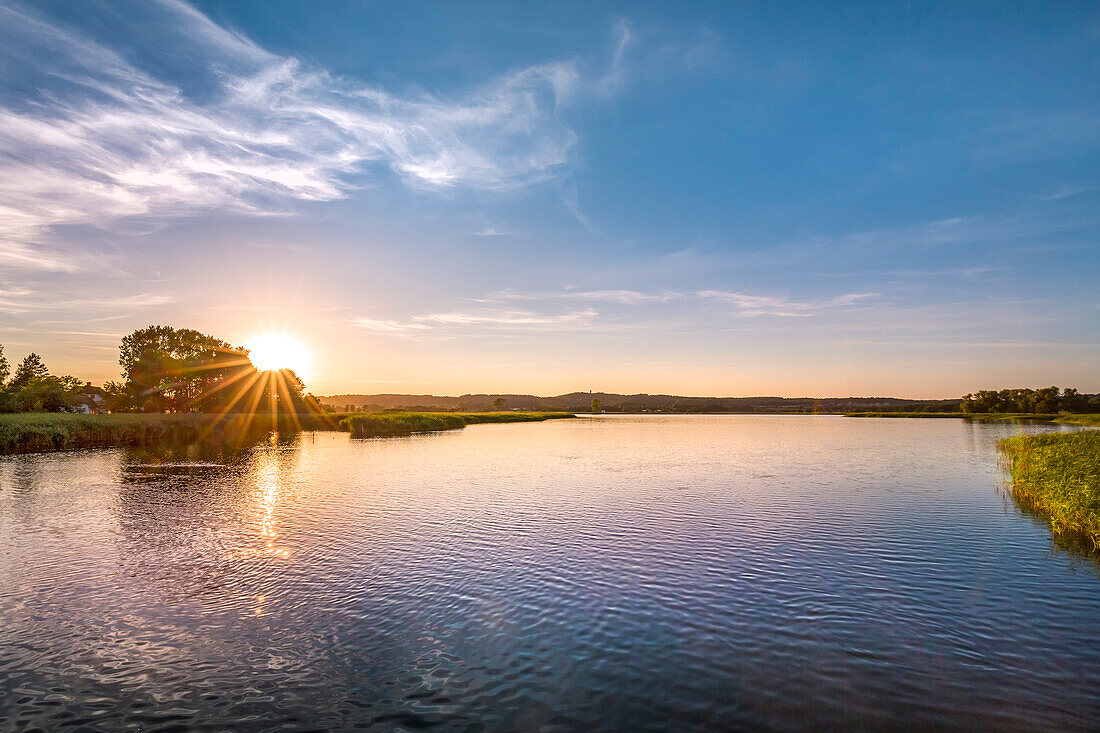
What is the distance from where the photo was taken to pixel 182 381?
124 meters

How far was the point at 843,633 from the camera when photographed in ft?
48.7

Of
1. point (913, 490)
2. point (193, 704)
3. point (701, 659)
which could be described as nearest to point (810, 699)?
point (701, 659)

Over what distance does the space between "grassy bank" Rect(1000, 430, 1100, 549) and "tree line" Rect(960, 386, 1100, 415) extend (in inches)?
6078

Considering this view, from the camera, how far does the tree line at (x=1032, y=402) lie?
505 feet

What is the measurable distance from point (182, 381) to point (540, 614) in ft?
441

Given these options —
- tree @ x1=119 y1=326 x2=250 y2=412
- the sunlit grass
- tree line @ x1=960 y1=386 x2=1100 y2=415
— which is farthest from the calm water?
tree line @ x1=960 y1=386 x2=1100 y2=415

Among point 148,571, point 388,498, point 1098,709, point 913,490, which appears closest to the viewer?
point 1098,709

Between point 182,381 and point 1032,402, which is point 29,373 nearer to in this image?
point 182,381

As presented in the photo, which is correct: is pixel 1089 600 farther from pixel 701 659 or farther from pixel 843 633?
pixel 701 659

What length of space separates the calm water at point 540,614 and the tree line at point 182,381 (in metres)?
97.9

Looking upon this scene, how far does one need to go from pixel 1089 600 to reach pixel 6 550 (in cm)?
3819

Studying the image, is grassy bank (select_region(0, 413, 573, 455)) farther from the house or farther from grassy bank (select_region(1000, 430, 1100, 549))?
grassy bank (select_region(1000, 430, 1100, 549))

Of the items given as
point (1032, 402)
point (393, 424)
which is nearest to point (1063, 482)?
point (393, 424)

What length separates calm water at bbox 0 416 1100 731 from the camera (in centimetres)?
1123
